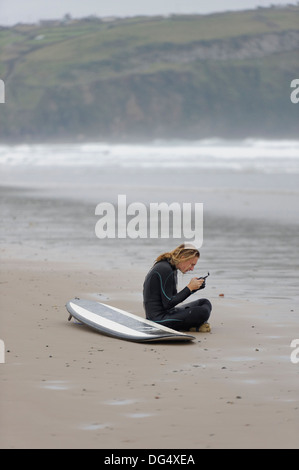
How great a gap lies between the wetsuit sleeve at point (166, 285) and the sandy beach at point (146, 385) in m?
0.38

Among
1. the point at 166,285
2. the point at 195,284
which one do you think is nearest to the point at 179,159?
the point at 166,285

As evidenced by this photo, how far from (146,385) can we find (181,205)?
1669cm

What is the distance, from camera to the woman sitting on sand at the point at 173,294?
8.63 m

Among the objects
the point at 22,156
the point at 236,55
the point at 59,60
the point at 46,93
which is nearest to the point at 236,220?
the point at 22,156

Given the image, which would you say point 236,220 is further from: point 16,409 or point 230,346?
point 16,409

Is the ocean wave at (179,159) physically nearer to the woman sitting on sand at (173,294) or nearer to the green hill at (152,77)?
the woman sitting on sand at (173,294)

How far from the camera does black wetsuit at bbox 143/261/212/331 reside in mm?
8695

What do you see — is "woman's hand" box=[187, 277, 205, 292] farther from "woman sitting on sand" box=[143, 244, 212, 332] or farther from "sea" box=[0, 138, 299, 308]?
"sea" box=[0, 138, 299, 308]

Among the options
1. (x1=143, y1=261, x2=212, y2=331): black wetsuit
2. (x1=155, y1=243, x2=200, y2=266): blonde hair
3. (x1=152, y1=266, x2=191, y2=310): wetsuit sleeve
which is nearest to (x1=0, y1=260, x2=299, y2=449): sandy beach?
(x1=143, y1=261, x2=212, y2=331): black wetsuit

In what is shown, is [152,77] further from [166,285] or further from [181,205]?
[166,285]

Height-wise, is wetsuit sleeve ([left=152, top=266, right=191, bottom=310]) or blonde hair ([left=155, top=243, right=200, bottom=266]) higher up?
blonde hair ([left=155, top=243, right=200, bottom=266])

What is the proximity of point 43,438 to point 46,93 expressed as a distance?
102 meters

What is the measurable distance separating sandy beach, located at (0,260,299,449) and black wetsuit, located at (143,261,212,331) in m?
0.19

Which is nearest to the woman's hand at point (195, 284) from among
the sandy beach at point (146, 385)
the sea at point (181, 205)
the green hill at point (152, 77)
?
the sandy beach at point (146, 385)
